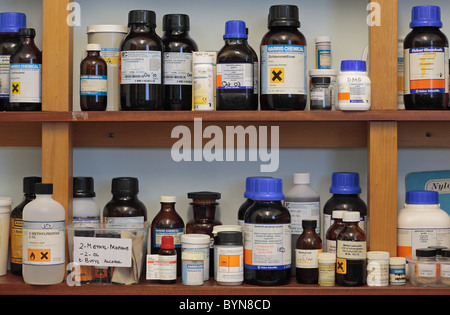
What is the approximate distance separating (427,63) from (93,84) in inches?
28.2

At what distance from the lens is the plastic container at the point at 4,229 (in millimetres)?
1470

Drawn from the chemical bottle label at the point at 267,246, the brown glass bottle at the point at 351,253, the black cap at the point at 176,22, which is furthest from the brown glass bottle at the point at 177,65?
the brown glass bottle at the point at 351,253

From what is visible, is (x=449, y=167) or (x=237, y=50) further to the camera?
(x=449, y=167)

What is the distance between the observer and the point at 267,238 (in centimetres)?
137

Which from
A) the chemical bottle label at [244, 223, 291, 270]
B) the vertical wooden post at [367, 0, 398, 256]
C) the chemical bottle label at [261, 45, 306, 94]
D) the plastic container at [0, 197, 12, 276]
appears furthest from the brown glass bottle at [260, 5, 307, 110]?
the plastic container at [0, 197, 12, 276]

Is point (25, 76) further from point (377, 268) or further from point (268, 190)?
point (377, 268)

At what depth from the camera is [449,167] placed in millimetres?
1615

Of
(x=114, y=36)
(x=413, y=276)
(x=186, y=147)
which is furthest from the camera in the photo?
(x=186, y=147)

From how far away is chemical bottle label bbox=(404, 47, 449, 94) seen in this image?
1.40 meters

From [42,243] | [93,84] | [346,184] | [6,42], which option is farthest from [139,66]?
[346,184]

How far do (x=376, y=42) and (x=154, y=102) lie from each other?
50 centimetres

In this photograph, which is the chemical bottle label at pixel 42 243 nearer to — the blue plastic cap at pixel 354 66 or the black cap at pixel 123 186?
the black cap at pixel 123 186

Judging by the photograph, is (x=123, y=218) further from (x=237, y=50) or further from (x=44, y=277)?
(x=237, y=50)
